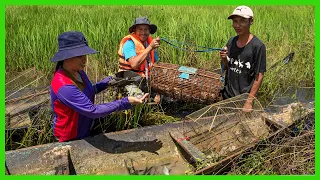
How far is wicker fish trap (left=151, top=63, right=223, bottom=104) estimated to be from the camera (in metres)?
3.14

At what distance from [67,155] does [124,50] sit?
4.43ft

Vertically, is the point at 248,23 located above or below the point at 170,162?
above

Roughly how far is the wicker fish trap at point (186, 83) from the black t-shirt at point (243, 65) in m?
0.15

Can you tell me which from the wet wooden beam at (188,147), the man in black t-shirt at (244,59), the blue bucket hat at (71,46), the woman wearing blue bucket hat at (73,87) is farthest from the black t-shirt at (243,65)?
the blue bucket hat at (71,46)

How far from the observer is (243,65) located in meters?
2.89

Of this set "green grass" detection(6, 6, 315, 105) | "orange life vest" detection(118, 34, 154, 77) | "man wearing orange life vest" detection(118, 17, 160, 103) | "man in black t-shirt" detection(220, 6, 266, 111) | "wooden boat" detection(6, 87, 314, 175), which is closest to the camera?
"wooden boat" detection(6, 87, 314, 175)

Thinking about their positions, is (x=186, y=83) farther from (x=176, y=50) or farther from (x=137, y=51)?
(x=176, y=50)

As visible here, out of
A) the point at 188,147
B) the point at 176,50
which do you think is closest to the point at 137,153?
the point at 188,147

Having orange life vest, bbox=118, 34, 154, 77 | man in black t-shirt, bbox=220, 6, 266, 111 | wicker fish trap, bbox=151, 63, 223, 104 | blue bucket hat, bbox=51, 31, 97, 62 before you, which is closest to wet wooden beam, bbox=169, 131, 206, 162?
wicker fish trap, bbox=151, 63, 223, 104

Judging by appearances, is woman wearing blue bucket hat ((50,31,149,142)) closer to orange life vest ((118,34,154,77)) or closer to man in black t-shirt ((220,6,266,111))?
orange life vest ((118,34,154,77))

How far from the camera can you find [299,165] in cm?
232

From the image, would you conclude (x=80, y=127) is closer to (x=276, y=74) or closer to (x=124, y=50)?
(x=124, y=50)

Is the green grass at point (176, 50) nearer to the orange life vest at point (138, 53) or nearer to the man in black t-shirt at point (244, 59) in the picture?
the orange life vest at point (138, 53)

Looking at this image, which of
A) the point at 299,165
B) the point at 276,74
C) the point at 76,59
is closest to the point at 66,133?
the point at 76,59
